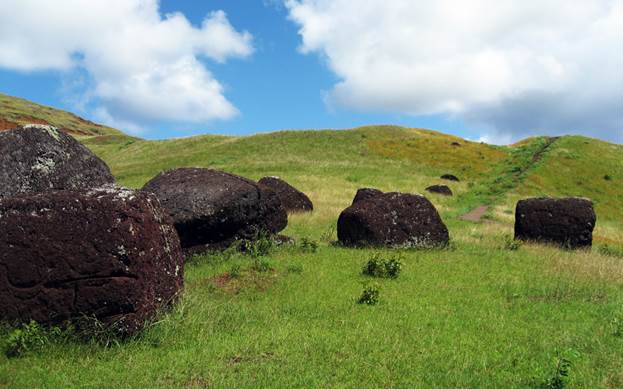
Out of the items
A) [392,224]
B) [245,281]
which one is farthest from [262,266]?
[392,224]

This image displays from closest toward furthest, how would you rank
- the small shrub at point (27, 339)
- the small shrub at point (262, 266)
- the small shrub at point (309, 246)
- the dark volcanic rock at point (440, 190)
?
the small shrub at point (27, 339), the small shrub at point (262, 266), the small shrub at point (309, 246), the dark volcanic rock at point (440, 190)

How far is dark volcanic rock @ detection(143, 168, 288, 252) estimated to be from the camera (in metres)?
18.5

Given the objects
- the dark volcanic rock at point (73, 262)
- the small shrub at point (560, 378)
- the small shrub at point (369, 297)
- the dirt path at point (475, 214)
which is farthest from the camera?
the dirt path at point (475, 214)

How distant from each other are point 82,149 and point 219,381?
11.7 m

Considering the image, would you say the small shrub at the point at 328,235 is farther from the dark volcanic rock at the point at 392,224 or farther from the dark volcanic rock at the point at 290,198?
the dark volcanic rock at the point at 290,198

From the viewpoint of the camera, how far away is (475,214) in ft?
137

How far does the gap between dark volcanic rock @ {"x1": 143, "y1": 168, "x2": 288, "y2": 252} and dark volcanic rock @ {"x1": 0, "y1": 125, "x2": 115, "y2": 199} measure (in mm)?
2614

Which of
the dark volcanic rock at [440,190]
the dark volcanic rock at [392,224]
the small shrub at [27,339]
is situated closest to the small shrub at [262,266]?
the dark volcanic rock at [392,224]

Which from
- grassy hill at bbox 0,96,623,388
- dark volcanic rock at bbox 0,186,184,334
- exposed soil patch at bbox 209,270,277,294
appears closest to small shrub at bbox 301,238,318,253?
grassy hill at bbox 0,96,623,388

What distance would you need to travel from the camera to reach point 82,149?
17266mm

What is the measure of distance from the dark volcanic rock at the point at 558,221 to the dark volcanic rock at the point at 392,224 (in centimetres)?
671

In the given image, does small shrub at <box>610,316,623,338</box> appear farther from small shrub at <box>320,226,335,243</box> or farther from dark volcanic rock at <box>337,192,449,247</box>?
small shrub at <box>320,226,335,243</box>

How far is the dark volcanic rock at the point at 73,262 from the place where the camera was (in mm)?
10242

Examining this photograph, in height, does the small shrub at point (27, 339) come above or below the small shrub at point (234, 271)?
below
